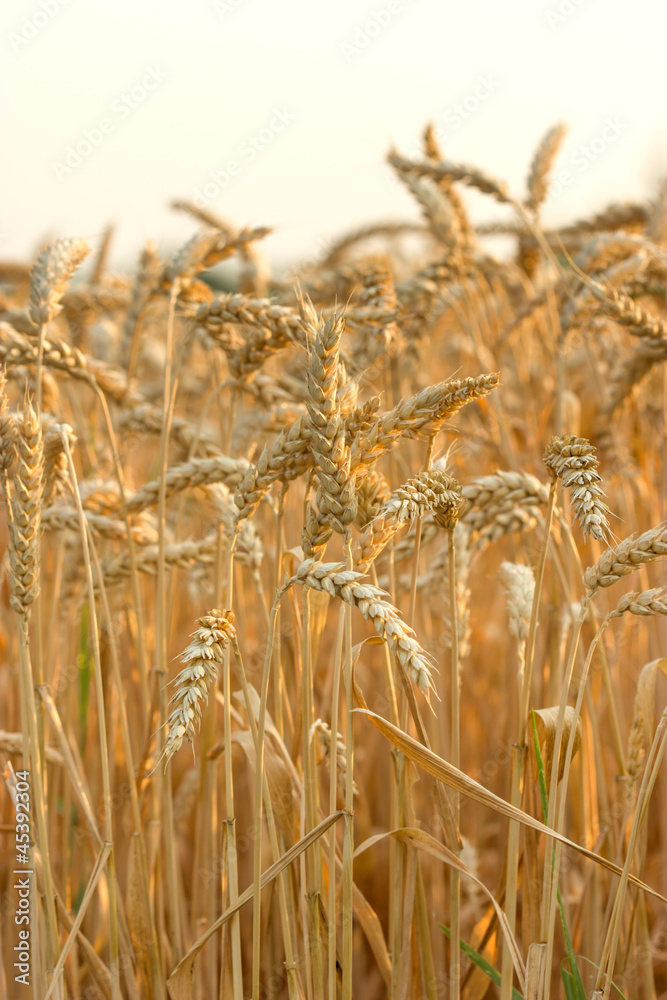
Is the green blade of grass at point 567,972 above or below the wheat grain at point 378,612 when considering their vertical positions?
below

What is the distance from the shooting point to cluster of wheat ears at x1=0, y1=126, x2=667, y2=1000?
964 millimetres

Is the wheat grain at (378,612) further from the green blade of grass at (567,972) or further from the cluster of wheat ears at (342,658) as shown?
the green blade of grass at (567,972)

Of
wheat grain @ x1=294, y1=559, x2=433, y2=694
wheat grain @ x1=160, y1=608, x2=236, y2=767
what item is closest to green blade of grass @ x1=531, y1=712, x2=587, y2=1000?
wheat grain @ x1=294, y1=559, x2=433, y2=694

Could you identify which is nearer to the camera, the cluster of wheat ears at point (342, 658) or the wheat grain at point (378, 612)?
the wheat grain at point (378, 612)

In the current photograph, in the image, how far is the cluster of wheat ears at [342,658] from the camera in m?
0.96

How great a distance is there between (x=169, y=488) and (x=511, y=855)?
0.85m

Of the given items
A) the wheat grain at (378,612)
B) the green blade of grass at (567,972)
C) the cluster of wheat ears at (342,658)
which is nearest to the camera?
the wheat grain at (378,612)

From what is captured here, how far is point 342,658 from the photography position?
48.3 inches

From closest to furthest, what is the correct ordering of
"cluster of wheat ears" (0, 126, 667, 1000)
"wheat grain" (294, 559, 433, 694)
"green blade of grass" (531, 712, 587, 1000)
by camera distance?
"wheat grain" (294, 559, 433, 694) < "cluster of wheat ears" (0, 126, 667, 1000) < "green blade of grass" (531, 712, 587, 1000)

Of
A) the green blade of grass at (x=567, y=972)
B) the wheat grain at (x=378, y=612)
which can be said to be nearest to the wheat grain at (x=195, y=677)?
the wheat grain at (x=378, y=612)

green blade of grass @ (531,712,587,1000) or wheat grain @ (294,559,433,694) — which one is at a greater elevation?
wheat grain @ (294,559,433,694)

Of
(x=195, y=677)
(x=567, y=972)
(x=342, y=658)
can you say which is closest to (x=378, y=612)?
(x=195, y=677)

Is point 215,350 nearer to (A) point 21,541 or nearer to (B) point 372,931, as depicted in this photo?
(A) point 21,541

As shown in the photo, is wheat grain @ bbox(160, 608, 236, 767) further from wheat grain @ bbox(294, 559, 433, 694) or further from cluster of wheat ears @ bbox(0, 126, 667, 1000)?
wheat grain @ bbox(294, 559, 433, 694)
